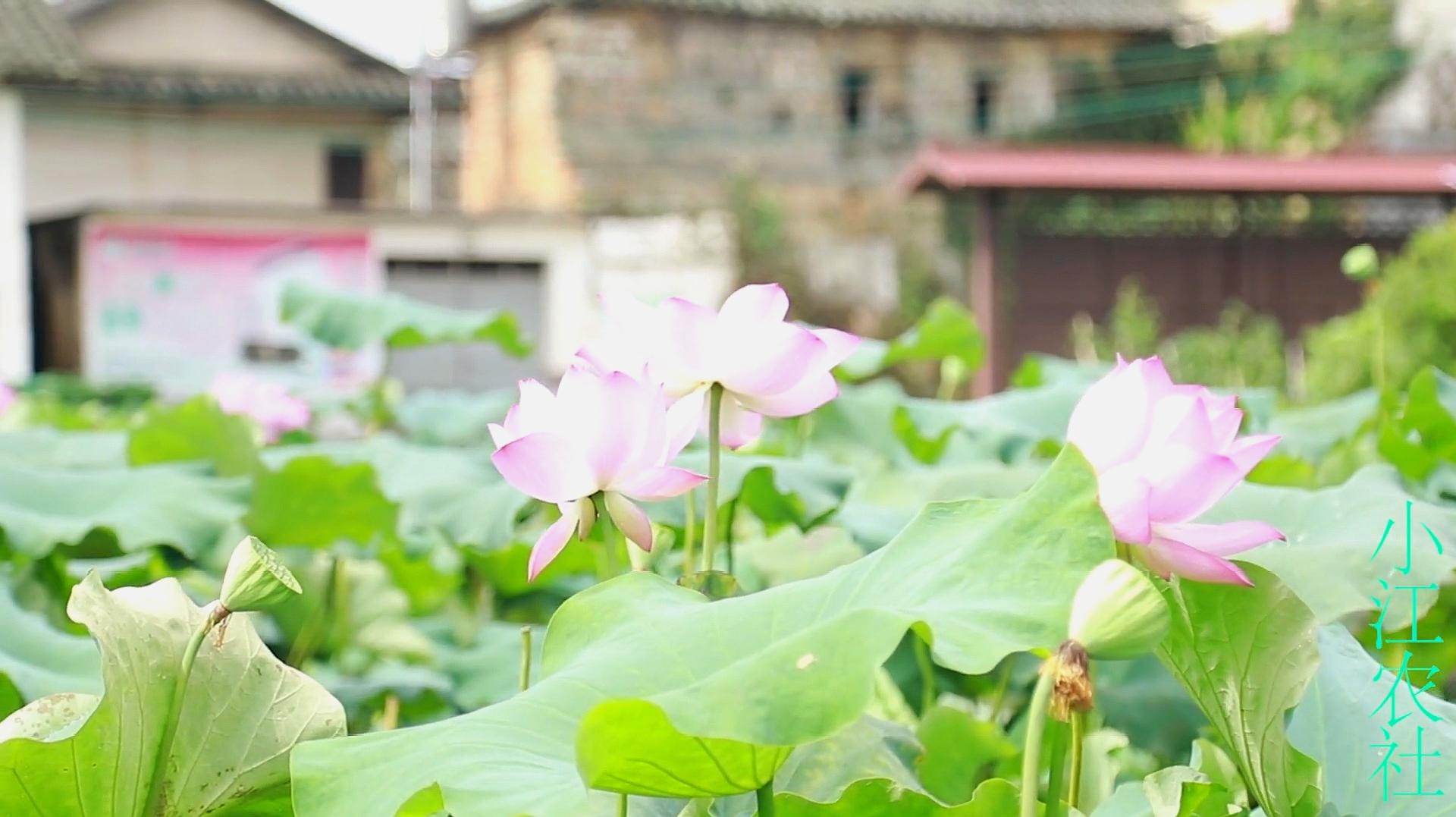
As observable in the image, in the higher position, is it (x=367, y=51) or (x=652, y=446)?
(x=367, y=51)

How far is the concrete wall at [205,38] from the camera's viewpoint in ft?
43.5

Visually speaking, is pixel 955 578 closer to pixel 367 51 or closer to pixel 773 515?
pixel 773 515

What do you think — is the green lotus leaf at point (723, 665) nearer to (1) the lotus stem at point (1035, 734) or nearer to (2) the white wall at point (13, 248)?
(1) the lotus stem at point (1035, 734)

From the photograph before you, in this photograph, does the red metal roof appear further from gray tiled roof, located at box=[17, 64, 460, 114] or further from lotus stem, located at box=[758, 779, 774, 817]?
lotus stem, located at box=[758, 779, 774, 817]

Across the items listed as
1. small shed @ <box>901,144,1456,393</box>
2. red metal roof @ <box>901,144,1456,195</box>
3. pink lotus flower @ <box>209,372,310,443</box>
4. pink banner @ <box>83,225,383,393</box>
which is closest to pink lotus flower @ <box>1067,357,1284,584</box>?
pink lotus flower @ <box>209,372,310,443</box>

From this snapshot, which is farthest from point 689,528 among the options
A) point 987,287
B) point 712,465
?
point 987,287

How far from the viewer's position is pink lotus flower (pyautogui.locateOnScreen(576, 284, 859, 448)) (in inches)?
21.4

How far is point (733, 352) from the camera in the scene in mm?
551

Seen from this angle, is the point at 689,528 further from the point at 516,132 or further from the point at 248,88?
the point at 516,132

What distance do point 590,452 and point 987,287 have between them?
344 inches

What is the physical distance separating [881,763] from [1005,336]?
10122 mm

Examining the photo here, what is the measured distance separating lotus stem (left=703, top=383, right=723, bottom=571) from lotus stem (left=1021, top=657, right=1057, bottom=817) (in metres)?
0.17

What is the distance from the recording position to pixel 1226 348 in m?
8.81

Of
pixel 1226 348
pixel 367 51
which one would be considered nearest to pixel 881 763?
pixel 1226 348
